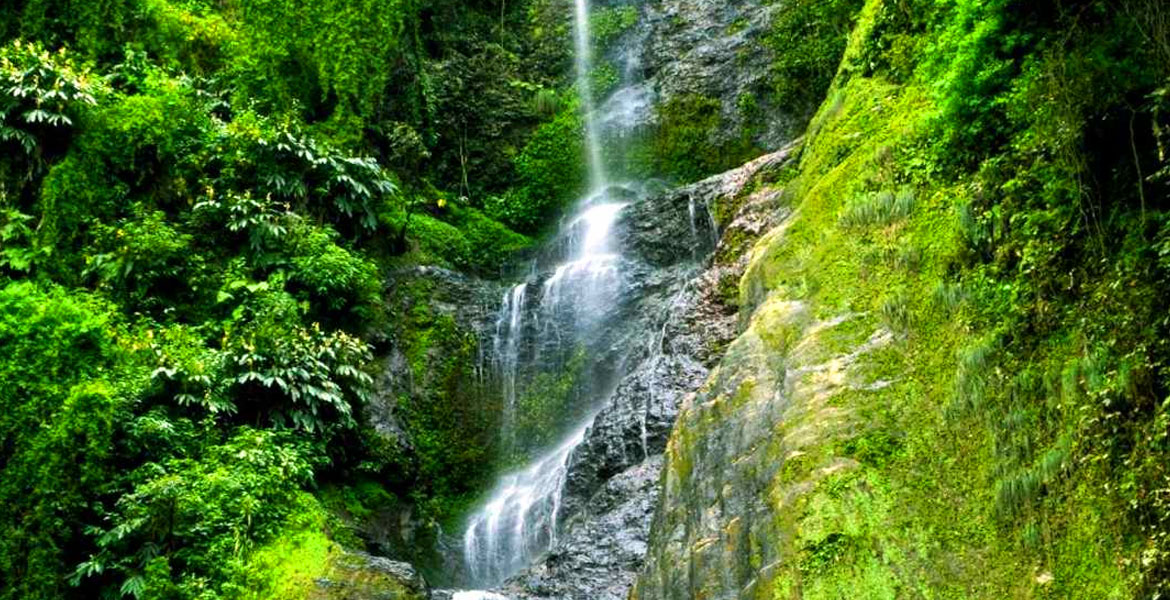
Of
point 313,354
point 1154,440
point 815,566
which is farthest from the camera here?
point 313,354

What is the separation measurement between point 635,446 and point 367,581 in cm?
301

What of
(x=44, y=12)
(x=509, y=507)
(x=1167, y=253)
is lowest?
(x=509, y=507)

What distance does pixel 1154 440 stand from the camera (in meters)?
4.44

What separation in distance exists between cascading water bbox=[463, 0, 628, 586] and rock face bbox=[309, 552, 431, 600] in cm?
212

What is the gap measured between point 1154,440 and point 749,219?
6.80m

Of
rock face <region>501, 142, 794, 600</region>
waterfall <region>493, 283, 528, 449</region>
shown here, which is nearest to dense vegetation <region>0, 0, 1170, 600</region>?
waterfall <region>493, 283, 528, 449</region>

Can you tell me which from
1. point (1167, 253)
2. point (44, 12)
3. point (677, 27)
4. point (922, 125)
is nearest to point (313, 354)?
point (44, 12)

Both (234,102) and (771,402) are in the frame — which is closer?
(771,402)

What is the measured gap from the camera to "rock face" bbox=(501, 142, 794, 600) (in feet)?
31.4

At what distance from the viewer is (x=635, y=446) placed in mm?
10555

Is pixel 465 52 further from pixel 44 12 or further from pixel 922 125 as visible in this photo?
pixel 922 125

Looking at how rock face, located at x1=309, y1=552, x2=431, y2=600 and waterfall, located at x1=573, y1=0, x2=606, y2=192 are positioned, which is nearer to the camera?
rock face, located at x1=309, y1=552, x2=431, y2=600

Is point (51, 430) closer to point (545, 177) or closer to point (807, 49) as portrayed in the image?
Answer: point (545, 177)

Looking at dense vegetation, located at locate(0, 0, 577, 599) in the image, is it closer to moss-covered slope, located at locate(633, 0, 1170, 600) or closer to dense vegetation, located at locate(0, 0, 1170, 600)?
dense vegetation, located at locate(0, 0, 1170, 600)
